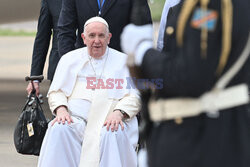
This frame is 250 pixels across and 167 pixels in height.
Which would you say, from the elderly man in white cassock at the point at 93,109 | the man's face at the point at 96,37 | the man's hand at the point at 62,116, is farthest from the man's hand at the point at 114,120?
the man's face at the point at 96,37

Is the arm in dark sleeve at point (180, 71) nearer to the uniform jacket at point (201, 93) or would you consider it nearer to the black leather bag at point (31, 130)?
the uniform jacket at point (201, 93)

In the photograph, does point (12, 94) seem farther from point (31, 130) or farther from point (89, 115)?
point (89, 115)

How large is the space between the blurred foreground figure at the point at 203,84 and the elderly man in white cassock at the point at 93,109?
2.35 metres

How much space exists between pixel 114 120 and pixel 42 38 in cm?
143

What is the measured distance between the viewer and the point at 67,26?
5.72 meters

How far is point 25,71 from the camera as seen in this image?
1540 cm

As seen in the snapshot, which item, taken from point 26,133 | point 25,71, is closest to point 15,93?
point 25,71

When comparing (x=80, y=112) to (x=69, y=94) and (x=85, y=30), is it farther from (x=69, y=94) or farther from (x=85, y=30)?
(x=85, y=30)

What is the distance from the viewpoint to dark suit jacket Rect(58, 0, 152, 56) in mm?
5645

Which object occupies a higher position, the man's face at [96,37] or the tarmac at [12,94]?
the tarmac at [12,94]

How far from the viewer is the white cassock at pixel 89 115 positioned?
5.05m

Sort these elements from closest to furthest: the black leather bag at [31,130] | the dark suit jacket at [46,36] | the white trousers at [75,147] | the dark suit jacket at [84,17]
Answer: the white trousers at [75,147]
the black leather bag at [31,130]
the dark suit jacket at [84,17]
the dark suit jacket at [46,36]

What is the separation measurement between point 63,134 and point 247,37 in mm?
2600

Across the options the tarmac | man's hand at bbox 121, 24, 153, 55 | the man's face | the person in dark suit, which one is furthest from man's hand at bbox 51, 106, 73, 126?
man's hand at bbox 121, 24, 153, 55
